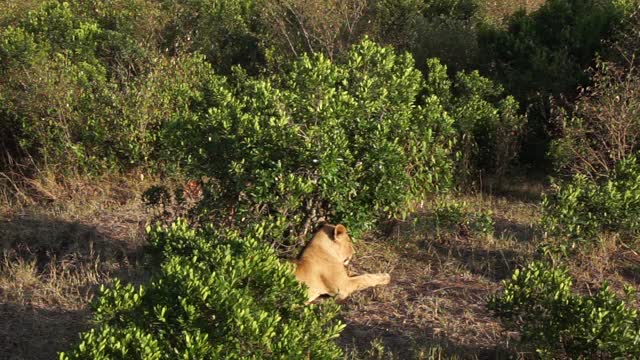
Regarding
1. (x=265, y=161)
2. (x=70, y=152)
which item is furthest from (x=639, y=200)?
(x=70, y=152)

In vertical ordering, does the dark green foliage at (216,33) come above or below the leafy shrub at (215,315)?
below

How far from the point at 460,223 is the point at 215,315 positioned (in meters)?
3.93

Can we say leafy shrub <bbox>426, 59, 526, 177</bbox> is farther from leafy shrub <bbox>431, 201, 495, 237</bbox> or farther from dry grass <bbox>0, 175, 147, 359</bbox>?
dry grass <bbox>0, 175, 147, 359</bbox>

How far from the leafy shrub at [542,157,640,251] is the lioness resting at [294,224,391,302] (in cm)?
175

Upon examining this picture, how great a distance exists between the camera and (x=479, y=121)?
32.4 ft

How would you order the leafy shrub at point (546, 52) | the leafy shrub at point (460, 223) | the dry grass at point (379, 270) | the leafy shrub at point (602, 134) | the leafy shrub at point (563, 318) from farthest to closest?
the leafy shrub at point (546, 52)
the leafy shrub at point (602, 134)
the leafy shrub at point (460, 223)
the dry grass at point (379, 270)
the leafy shrub at point (563, 318)

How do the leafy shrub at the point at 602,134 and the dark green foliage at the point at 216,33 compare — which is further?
the dark green foliage at the point at 216,33

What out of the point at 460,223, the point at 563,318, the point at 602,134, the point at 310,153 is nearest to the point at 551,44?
the point at 602,134

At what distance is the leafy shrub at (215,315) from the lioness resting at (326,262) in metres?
1.15

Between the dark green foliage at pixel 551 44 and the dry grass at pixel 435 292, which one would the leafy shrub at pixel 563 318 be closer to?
the dry grass at pixel 435 292

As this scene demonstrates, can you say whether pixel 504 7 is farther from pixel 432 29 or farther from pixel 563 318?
pixel 563 318

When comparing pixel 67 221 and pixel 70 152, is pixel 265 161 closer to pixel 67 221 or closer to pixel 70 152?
pixel 67 221

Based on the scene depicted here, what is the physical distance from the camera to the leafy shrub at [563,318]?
4262mm

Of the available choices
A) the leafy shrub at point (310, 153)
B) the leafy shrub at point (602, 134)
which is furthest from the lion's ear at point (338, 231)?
the leafy shrub at point (602, 134)
